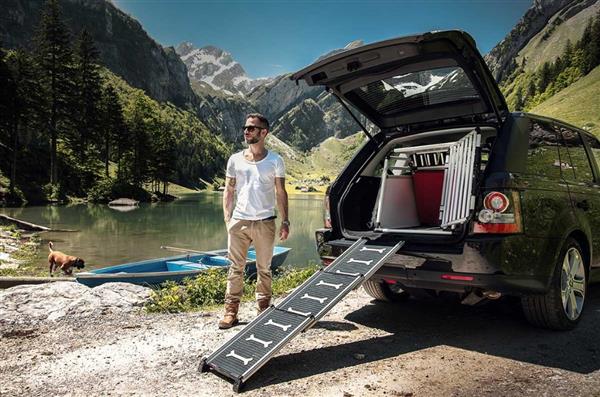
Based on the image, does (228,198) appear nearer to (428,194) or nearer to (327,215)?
(327,215)

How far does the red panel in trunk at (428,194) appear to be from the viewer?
20.3 ft

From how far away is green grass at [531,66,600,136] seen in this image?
255 feet

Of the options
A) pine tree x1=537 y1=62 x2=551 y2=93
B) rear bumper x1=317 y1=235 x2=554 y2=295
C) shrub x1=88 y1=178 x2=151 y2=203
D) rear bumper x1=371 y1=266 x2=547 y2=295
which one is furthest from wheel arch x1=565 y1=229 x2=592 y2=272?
pine tree x1=537 y1=62 x2=551 y2=93

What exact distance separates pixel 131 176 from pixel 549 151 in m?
73.0

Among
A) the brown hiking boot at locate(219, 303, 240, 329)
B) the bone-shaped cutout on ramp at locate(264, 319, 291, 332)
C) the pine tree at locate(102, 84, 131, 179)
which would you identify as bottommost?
the brown hiking boot at locate(219, 303, 240, 329)

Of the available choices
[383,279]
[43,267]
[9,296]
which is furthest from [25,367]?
[43,267]

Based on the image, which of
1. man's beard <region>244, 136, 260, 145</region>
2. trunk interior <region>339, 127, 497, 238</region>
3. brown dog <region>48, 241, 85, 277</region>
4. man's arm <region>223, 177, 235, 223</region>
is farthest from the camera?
brown dog <region>48, 241, 85, 277</region>

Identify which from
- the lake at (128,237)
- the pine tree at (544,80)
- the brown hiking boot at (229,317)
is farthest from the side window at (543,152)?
the pine tree at (544,80)

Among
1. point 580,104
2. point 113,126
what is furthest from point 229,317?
point 580,104

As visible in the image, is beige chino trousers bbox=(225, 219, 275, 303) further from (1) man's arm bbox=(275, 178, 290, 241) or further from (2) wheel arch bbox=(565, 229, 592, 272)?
(2) wheel arch bbox=(565, 229, 592, 272)

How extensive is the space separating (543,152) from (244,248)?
3.50 metres

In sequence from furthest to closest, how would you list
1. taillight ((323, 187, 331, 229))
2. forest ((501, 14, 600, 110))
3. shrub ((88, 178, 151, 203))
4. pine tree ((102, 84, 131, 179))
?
forest ((501, 14, 600, 110)) → pine tree ((102, 84, 131, 179)) → shrub ((88, 178, 151, 203)) → taillight ((323, 187, 331, 229))

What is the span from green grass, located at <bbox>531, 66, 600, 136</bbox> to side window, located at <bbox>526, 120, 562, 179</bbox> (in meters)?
76.2

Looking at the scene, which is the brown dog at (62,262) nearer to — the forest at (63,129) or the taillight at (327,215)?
the taillight at (327,215)
